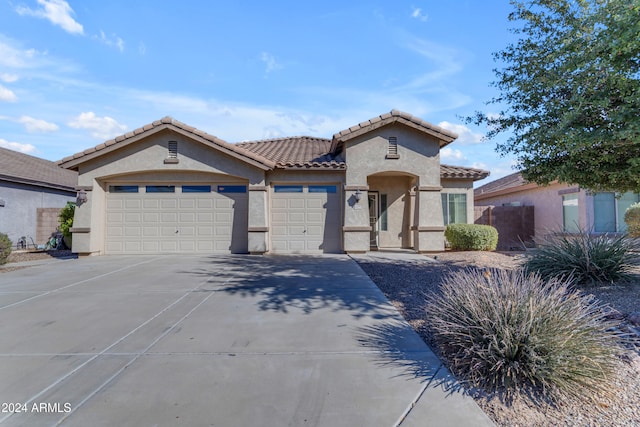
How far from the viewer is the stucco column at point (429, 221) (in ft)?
44.5

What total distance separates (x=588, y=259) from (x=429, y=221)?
6.74m

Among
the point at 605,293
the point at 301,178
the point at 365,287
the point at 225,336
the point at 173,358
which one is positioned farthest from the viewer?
the point at 301,178

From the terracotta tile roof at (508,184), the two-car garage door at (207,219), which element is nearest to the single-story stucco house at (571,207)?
the terracotta tile roof at (508,184)

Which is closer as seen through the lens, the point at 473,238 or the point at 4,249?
the point at 4,249

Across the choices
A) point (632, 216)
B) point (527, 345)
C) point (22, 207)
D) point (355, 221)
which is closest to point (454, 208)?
point (355, 221)

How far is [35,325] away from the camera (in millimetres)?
5445

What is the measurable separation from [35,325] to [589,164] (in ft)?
31.9

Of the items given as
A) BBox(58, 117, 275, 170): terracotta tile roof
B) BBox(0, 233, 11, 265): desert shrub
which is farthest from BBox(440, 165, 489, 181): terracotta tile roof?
BBox(0, 233, 11, 265): desert shrub

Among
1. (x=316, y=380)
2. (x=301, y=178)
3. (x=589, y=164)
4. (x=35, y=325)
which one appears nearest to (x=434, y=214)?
(x=301, y=178)

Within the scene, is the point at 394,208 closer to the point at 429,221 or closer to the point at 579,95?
the point at 429,221

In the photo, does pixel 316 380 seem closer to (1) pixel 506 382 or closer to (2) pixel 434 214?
(1) pixel 506 382

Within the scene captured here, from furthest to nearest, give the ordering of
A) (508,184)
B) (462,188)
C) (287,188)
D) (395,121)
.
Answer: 1. (508,184)
2. (462,188)
3. (287,188)
4. (395,121)

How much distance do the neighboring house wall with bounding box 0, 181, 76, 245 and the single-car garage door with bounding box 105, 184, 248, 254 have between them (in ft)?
22.0

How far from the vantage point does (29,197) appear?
1775cm
